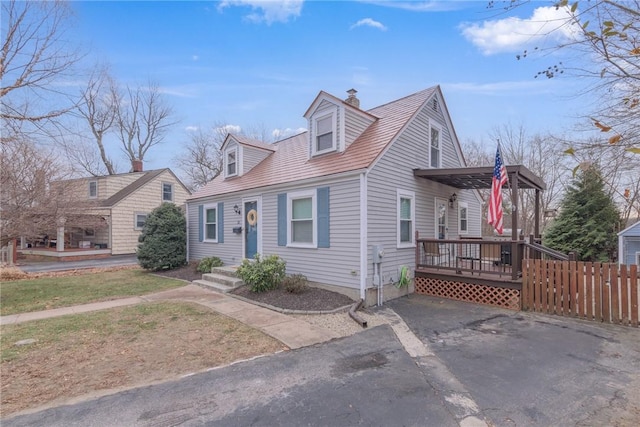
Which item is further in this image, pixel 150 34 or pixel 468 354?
pixel 150 34

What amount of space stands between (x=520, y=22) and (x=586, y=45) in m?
0.94

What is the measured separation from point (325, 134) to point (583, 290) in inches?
290

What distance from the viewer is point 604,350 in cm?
485

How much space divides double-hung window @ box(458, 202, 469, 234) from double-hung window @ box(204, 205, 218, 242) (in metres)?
9.60

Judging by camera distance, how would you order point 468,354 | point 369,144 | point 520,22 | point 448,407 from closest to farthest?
point 448,407 → point 520,22 → point 468,354 → point 369,144

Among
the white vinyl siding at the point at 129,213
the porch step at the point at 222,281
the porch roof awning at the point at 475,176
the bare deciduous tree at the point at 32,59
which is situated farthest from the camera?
the white vinyl siding at the point at 129,213

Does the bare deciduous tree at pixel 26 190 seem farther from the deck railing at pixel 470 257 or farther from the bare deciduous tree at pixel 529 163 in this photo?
the bare deciduous tree at pixel 529 163

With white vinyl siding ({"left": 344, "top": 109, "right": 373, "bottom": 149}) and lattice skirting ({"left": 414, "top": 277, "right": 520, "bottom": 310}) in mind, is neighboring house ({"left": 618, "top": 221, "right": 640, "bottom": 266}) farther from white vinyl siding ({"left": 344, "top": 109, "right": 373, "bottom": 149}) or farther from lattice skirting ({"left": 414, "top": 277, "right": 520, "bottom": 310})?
white vinyl siding ({"left": 344, "top": 109, "right": 373, "bottom": 149})

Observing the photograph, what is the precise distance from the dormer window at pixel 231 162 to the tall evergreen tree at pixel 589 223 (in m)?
14.8

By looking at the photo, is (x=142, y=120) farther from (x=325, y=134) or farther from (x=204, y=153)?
(x=325, y=134)

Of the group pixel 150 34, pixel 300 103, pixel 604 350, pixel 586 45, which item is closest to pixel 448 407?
pixel 604 350

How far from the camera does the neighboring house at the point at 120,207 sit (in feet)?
64.2

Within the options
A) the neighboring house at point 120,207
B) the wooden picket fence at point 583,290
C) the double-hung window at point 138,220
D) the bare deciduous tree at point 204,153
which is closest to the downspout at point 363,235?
the wooden picket fence at point 583,290

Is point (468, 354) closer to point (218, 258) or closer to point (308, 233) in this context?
point (308, 233)
